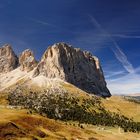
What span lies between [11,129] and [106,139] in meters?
58.8

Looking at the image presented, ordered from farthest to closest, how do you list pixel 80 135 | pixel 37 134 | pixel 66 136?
pixel 80 135
pixel 66 136
pixel 37 134

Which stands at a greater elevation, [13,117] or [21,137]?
[13,117]

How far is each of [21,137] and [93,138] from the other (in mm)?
48229

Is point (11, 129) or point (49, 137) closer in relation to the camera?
point (11, 129)

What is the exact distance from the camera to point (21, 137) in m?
120

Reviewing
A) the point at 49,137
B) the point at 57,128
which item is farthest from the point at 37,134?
the point at 57,128

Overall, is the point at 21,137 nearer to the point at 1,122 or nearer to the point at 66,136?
the point at 1,122

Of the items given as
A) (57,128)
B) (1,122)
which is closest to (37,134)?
(1,122)

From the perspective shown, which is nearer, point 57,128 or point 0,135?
point 0,135

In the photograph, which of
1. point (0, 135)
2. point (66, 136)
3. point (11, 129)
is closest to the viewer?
point (0, 135)

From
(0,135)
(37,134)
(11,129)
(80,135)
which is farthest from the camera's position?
(80,135)

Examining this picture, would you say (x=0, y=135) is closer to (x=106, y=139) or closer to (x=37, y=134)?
(x=37, y=134)

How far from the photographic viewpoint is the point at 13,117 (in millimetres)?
150875

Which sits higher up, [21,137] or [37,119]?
[37,119]
